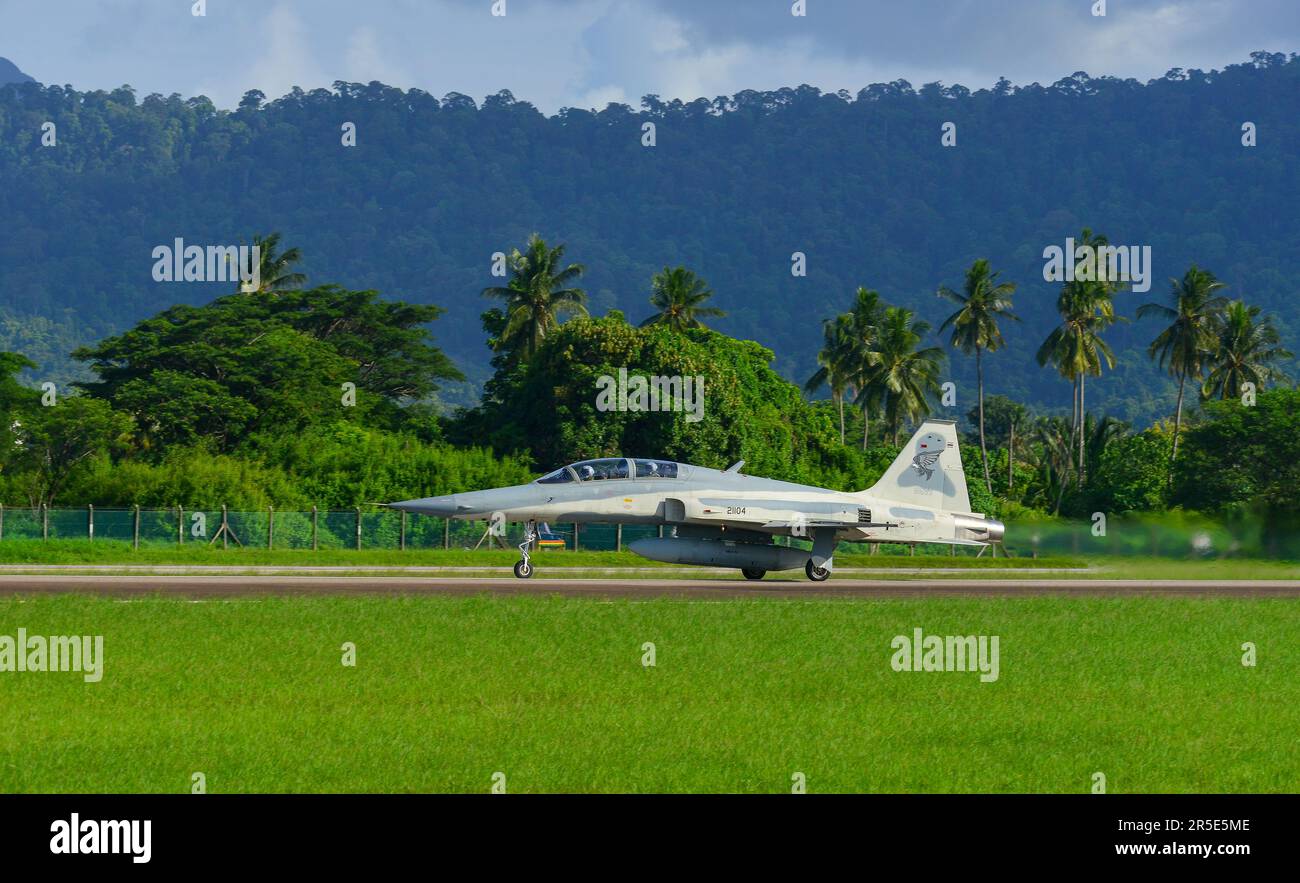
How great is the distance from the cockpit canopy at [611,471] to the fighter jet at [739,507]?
1.0 inches

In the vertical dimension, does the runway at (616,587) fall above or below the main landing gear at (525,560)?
below

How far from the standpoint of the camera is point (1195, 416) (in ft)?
471

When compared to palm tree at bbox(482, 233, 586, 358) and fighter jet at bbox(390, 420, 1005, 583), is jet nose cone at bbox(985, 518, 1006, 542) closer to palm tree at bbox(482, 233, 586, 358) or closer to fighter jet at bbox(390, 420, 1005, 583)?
fighter jet at bbox(390, 420, 1005, 583)

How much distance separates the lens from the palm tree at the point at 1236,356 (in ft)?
325

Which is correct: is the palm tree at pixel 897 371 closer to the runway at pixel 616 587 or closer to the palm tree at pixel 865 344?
the palm tree at pixel 865 344

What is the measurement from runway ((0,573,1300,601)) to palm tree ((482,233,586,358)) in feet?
188

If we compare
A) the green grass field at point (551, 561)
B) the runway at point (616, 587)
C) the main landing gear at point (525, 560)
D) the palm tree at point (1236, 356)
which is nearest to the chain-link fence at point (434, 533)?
the green grass field at point (551, 561)

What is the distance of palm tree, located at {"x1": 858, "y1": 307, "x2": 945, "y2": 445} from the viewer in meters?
102

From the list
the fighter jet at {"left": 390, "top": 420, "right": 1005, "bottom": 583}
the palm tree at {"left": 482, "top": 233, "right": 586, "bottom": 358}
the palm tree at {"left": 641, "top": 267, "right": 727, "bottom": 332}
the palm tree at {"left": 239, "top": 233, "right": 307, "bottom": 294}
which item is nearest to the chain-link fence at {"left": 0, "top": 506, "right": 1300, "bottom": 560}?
the fighter jet at {"left": 390, "top": 420, "right": 1005, "bottom": 583}

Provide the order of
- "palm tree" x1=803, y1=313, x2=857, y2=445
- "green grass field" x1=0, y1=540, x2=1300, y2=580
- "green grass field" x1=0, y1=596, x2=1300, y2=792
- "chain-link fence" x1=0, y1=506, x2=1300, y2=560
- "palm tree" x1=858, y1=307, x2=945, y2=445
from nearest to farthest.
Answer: "green grass field" x1=0, y1=596, x2=1300, y2=792
"green grass field" x1=0, y1=540, x2=1300, y2=580
"chain-link fence" x1=0, y1=506, x2=1300, y2=560
"palm tree" x1=858, y1=307, x2=945, y2=445
"palm tree" x1=803, y1=313, x2=857, y2=445

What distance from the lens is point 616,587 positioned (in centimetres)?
3484
